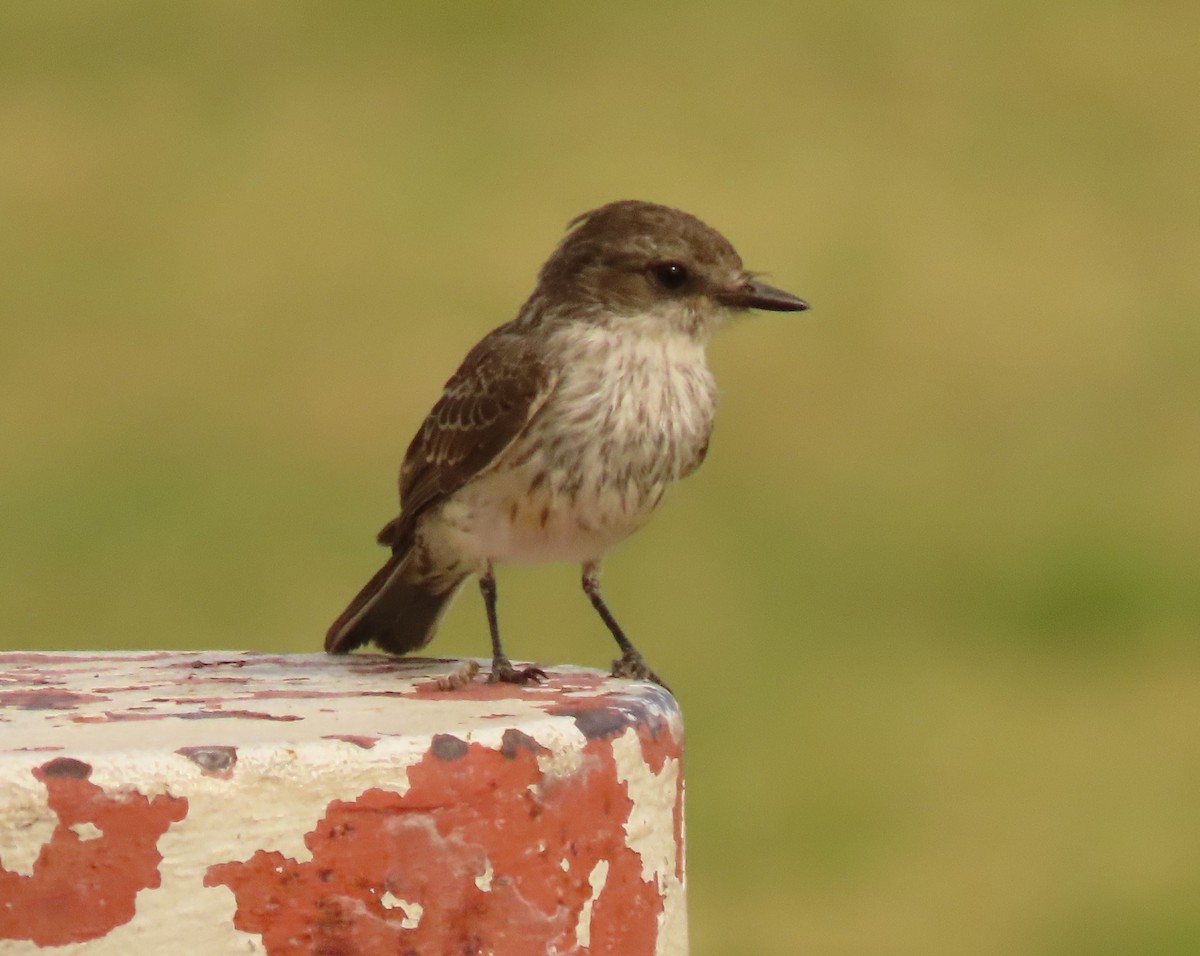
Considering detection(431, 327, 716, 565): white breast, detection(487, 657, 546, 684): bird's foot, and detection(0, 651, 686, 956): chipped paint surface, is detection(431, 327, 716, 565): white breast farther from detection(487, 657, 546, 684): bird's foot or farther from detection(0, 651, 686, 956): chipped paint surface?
detection(0, 651, 686, 956): chipped paint surface

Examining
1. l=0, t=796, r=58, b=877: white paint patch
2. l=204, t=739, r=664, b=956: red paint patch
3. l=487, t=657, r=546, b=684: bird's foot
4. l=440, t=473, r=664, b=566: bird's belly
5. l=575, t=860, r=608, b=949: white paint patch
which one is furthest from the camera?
l=440, t=473, r=664, b=566: bird's belly

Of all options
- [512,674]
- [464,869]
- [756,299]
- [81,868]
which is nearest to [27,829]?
[81,868]

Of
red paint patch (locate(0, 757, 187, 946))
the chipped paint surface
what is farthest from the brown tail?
red paint patch (locate(0, 757, 187, 946))

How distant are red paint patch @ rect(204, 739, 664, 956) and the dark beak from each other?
74.5 inches

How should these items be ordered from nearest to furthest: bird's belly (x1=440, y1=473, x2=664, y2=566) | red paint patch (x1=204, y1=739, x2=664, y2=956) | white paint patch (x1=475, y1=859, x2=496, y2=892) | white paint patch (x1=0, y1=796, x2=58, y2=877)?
white paint patch (x1=0, y1=796, x2=58, y2=877)
red paint patch (x1=204, y1=739, x2=664, y2=956)
white paint patch (x1=475, y1=859, x2=496, y2=892)
bird's belly (x1=440, y1=473, x2=664, y2=566)

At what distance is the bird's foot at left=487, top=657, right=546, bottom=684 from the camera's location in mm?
3367

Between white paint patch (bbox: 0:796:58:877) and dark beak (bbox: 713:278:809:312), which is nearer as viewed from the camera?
white paint patch (bbox: 0:796:58:877)

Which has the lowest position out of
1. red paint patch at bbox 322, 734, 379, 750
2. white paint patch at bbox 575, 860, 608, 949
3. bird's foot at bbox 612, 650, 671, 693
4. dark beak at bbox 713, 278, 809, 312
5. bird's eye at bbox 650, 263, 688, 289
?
bird's foot at bbox 612, 650, 671, 693

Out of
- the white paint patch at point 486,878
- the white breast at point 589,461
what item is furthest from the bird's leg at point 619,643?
the white paint patch at point 486,878

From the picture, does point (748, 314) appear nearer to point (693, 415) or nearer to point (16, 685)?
point (693, 415)

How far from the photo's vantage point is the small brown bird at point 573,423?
4211mm

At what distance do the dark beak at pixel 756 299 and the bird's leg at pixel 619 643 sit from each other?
1.87 feet

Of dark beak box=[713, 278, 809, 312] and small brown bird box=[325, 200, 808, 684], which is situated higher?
dark beak box=[713, 278, 809, 312]

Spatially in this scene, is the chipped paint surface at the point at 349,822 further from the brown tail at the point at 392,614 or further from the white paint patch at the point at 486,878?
the brown tail at the point at 392,614
